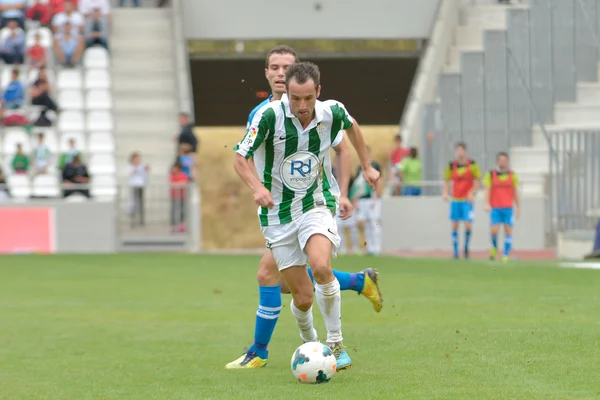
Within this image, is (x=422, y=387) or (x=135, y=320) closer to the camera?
(x=422, y=387)

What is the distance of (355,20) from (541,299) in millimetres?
24189

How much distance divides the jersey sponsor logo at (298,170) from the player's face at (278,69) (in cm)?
59

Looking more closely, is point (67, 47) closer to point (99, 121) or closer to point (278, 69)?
point (99, 121)

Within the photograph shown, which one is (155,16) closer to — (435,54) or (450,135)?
(435,54)

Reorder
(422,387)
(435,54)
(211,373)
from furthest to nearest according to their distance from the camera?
(435,54) → (211,373) → (422,387)

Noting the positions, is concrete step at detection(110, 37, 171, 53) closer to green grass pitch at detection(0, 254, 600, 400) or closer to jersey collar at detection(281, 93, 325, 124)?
green grass pitch at detection(0, 254, 600, 400)

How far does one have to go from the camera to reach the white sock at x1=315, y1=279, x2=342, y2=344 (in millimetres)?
8406

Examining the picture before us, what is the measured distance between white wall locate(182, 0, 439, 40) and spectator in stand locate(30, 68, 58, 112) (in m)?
5.73

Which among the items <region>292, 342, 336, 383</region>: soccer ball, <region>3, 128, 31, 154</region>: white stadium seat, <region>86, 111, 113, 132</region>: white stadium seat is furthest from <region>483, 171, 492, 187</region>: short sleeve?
<region>292, 342, 336, 383</region>: soccer ball

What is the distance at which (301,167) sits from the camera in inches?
328

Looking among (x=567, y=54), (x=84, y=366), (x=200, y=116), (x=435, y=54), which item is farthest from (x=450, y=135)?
(x=84, y=366)

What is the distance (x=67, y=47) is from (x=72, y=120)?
2.69m

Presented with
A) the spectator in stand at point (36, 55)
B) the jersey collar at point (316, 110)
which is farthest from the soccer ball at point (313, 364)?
the spectator in stand at point (36, 55)

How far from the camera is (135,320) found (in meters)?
12.7
